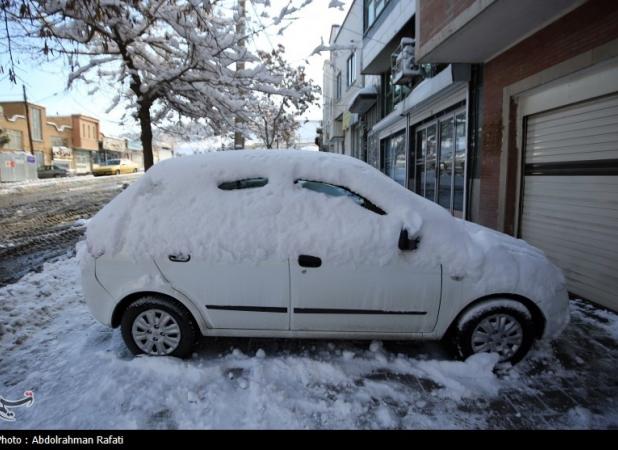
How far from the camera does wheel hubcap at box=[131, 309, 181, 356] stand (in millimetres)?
3195

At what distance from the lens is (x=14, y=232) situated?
363 inches

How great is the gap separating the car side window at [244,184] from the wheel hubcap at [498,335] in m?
2.20

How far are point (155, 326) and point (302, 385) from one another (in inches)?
52.9

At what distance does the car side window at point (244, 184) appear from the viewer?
335cm

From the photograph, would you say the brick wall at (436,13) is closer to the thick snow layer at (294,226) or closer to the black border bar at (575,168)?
the black border bar at (575,168)

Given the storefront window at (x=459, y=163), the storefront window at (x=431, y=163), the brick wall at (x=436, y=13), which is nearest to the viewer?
the brick wall at (x=436, y=13)

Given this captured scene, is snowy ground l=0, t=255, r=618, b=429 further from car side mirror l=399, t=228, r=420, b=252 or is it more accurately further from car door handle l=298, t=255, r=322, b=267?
car side mirror l=399, t=228, r=420, b=252

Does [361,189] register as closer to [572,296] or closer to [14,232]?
[572,296]

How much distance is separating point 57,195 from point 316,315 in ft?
60.2

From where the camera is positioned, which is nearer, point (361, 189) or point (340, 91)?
point (361, 189)

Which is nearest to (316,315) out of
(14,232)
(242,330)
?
(242,330)

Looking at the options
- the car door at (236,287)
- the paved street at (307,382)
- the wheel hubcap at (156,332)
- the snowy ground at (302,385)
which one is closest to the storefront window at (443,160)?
the paved street at (307,382)

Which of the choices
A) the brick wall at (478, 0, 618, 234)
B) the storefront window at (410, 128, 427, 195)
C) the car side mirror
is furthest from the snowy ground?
the storefront window at (410, 128, 427, 195)
